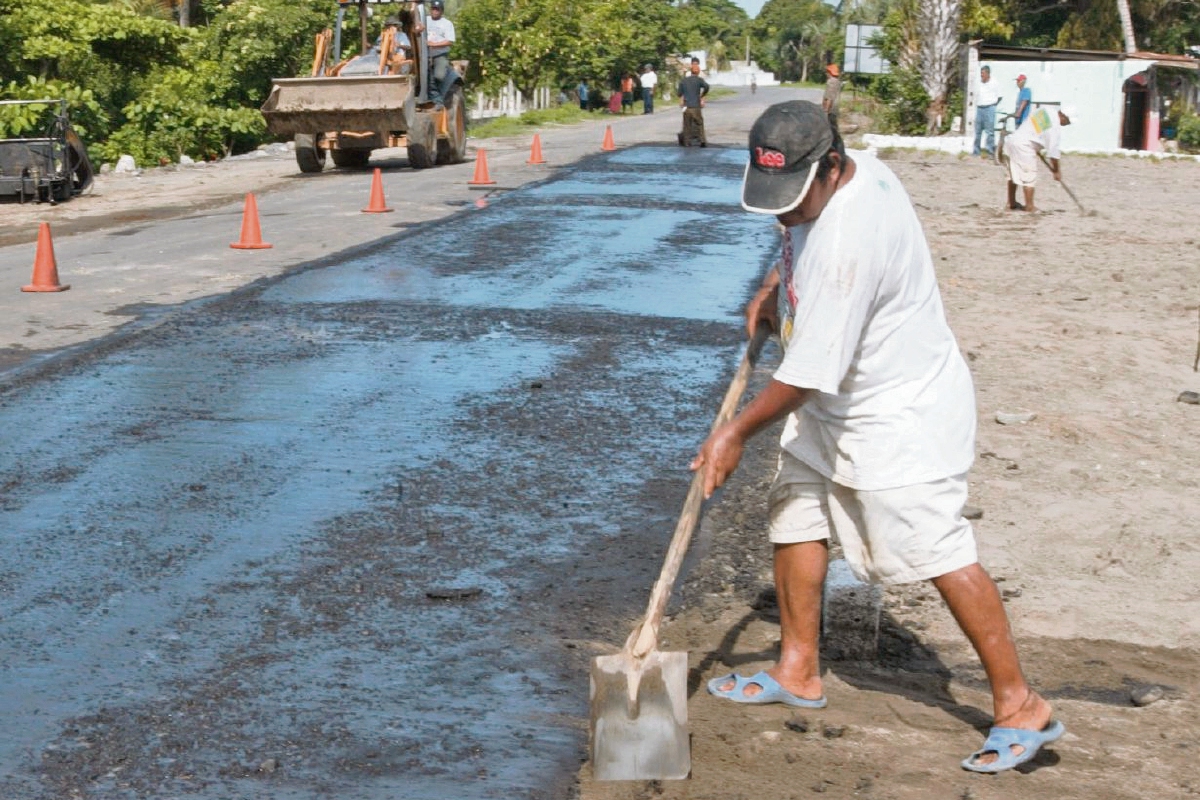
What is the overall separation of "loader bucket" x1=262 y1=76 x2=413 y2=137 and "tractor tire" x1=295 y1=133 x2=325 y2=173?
0.65 meters

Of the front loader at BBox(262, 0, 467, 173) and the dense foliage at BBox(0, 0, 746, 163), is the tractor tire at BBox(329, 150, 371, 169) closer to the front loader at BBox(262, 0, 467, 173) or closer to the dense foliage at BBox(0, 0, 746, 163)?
the front loader at BBox(262, 0, 467, 173)

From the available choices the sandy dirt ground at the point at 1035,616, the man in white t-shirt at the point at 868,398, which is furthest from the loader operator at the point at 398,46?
the man in white t-shirt at the point at 868,398

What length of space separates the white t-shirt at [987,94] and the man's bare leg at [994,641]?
25.5 metres

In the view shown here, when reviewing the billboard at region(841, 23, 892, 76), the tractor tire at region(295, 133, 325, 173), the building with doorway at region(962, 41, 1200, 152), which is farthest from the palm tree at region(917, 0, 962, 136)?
the tractor tire at region(295, 133, 325, 173)

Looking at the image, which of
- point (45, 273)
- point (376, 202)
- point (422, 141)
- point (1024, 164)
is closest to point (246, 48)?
point (422, 141)

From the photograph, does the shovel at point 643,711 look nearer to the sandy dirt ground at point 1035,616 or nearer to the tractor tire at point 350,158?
the sandy dirt ground at point 1035,616

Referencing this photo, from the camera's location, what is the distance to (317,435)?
710 centimetres

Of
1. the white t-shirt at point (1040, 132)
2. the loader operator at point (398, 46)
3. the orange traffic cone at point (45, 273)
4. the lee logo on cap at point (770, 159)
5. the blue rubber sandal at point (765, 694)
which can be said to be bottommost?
the blue rubber sandal at point (765, 694)

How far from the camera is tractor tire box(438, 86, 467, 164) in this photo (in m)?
24.5

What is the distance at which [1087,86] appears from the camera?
33.7m

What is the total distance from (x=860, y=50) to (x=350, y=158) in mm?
16403

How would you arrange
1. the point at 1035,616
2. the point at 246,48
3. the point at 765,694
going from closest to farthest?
the point at 765,694
the point at 1035,616
the point at 246,48

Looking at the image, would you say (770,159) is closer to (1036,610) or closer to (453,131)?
(1036,610)

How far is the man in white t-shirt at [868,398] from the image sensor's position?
3607mm
